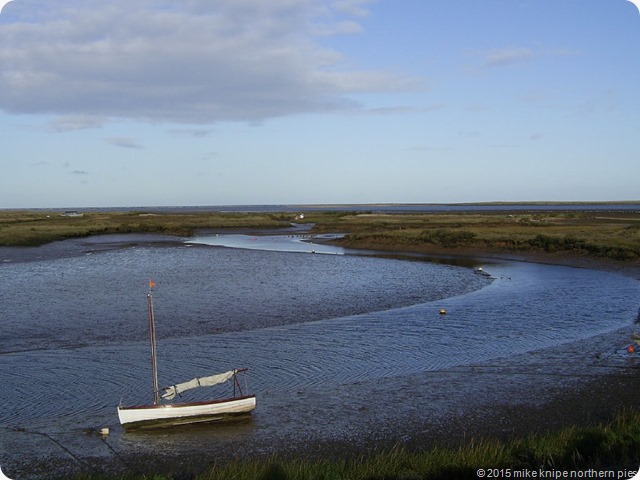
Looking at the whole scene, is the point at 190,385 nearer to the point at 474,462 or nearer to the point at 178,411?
the point at 178,411

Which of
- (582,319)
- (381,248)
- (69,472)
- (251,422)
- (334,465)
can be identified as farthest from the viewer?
(381,248)

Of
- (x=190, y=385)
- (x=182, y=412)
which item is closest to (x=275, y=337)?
(x=190, y=385)

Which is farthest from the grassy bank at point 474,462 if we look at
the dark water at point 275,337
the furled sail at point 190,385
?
the furled sail at point 190,385

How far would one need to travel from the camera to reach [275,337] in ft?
74.9

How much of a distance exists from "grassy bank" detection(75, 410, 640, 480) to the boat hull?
116 inches

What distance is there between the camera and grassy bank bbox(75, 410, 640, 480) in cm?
1009

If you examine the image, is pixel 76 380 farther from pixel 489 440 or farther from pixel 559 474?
pixel 559 474

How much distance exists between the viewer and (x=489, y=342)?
2206 centimetres

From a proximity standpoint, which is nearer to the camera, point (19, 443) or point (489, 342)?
point (19, 443)

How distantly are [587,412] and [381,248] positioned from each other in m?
46.3

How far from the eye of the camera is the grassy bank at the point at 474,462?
33.1 feet

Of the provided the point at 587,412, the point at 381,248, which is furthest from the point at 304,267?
the point at 587,412

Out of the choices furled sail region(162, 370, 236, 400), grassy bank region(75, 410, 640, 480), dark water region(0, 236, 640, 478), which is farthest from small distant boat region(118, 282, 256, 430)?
grassy bank region(75, 410, 640, 480)

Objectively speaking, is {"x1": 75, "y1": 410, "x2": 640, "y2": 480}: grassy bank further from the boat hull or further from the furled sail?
the furled sail
